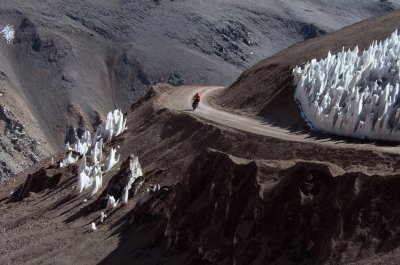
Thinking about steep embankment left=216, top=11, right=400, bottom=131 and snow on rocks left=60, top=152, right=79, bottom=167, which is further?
snow on rocks left=60, top=152, right=79, bottom=167

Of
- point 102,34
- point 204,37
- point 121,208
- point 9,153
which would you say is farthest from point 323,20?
point 121,208

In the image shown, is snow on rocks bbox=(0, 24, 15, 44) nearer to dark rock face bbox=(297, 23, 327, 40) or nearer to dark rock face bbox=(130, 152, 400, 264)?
dark rock face bbox=(297, 23, 327, 40)

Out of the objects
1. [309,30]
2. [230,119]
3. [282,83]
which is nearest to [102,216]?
[230,119]

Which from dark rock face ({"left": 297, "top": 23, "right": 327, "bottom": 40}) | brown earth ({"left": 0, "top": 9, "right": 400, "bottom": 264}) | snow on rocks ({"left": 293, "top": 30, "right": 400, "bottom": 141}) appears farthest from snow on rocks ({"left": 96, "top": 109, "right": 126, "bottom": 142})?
dark rock face ({"left": 297, "top": 23, "right": 327, "bottom": 40})

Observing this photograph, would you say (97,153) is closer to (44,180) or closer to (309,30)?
(44,180)

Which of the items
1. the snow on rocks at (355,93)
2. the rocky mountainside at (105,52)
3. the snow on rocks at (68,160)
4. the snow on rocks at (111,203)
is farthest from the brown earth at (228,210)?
the rocky mountainside at (105,52)

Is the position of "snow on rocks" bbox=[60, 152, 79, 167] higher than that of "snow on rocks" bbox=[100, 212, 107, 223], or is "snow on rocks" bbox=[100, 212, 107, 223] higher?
"snow on rocks" bbox=[100, 212, 107, 223]
